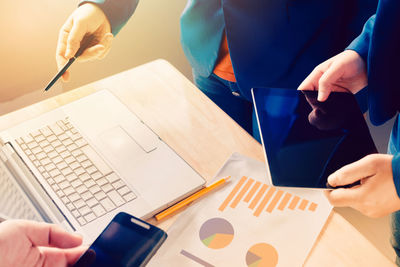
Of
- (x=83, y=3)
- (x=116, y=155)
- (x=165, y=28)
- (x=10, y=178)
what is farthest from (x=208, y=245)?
(x=165, y=28)

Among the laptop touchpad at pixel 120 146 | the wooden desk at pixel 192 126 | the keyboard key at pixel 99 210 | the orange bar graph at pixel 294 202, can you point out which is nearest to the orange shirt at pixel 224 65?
the wooden desk at pixel 192 126

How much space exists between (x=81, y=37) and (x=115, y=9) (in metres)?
0.13

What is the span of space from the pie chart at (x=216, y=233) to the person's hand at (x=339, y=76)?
0.35 m

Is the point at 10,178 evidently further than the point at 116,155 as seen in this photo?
No

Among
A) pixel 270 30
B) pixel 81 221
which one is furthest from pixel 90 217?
pixel 270 30

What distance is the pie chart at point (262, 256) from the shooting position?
593 mm

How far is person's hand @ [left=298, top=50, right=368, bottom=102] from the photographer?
0.76 meters

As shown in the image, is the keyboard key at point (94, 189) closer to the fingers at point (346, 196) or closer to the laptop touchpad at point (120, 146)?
the laptop touchpad at point (120, 146)

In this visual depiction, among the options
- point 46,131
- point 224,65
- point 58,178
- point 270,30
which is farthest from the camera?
point 224,65

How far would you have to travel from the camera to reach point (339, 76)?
779 mm

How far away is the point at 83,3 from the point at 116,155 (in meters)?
0.47

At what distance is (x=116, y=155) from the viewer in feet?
2.56

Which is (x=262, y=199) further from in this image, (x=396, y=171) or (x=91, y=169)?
(x=91, y=169)

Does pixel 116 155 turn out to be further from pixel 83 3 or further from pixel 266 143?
pixel 83 3
